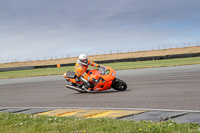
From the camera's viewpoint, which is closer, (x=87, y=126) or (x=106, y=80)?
(x=87, y=126)

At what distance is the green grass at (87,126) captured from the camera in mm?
4902

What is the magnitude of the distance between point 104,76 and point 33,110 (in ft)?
12.8

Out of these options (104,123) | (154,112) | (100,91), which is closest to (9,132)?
(104,123)

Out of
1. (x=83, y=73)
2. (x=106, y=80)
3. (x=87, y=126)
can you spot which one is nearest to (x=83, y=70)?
(x=83, y=73)

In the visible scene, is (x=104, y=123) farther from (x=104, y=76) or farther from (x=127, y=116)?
(x=104, y=76)

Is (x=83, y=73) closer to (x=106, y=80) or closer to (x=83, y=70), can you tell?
(x=83, y=70)

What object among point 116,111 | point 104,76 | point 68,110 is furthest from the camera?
point 104,76

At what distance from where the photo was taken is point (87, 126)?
558 centimetres

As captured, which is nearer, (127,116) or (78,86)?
(127,116)

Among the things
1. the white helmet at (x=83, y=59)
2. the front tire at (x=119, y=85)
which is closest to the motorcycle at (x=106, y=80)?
the front tire at (x=119, y=85)

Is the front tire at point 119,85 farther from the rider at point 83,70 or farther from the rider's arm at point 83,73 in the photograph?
the rider's arm at point 83,73

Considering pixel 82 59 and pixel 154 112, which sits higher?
pixel 82 59

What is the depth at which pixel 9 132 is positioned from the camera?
18.7 ft

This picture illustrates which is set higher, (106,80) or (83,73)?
(83,73)
